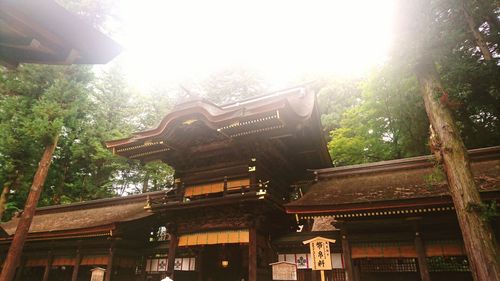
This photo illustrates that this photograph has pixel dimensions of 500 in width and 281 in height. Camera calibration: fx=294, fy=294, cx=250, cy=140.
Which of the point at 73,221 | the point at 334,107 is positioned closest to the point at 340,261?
the point at 73,221

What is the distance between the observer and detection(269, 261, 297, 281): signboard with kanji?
845 centimetres

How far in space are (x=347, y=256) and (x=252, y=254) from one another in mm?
2716

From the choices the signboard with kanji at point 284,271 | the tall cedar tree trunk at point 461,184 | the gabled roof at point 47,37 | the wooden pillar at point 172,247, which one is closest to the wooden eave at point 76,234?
the wooden pillar at point 172,247

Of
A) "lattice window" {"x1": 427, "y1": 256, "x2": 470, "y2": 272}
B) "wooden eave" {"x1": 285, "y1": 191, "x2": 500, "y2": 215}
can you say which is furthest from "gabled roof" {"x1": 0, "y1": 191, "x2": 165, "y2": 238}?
"lattice window" {"x1": 427, "y1": 256, "x2": 470, "y2": 272}

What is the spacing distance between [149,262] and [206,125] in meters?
6.29

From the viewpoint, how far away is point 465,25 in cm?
1404

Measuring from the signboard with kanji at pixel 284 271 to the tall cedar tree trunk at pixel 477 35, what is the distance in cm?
1265

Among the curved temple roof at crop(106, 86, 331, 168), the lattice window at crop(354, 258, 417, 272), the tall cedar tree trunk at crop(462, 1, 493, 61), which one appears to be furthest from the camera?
the tall cedar tree trunk at crop(462, 1, 493, 61)

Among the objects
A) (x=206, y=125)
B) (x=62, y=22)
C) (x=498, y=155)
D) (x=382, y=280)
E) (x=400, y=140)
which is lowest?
(x=382, y=280)

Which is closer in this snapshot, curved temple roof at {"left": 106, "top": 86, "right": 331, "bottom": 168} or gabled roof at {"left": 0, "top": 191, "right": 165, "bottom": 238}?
curved temple roof at {"left": 106, "top": 86, "right": 331, "bottom": 168}

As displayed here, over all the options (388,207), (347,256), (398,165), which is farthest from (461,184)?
(398,165)

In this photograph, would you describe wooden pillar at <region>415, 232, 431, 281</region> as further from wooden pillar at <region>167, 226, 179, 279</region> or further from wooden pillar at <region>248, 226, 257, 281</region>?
wooden pillar at <region>167, 226, 179, 279</region>

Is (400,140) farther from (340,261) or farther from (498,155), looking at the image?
(340,261)

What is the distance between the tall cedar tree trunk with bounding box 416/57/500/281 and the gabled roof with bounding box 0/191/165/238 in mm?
10195
